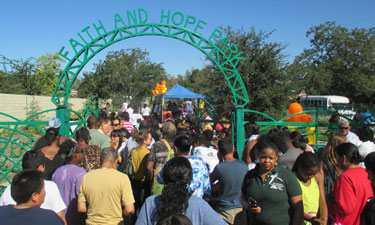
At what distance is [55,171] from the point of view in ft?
12.2

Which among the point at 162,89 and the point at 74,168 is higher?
the point at 162,89

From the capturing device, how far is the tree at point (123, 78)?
96.1 ft

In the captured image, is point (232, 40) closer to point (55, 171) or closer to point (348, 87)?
point (55, 171)

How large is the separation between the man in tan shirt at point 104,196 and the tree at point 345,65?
1314 inches

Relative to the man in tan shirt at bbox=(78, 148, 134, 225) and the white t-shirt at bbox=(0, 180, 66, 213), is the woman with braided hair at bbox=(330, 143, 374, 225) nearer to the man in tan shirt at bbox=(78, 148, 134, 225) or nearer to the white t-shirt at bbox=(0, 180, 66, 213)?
the man in tan shirt at bbox=(78, 148, 134, 225)

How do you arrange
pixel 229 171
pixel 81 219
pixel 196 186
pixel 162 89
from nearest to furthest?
1. pixel 196 186
2. pixel 229 171
3. pixel 81 219
4. pixel 162 89

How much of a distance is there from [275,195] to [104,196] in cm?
175

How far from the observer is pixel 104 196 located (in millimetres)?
3229

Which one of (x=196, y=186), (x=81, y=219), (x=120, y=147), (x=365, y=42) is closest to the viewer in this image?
(x=196, y=186)

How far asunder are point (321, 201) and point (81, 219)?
2913 millimetres

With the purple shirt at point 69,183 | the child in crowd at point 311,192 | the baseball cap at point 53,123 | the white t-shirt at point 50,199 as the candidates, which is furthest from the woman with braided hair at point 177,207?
the baseball cap at point 53,123

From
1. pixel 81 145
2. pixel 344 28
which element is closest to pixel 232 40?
pixel 81 145

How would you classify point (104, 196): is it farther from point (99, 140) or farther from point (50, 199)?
point (99, 140)

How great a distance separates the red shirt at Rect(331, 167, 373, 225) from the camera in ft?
9.37
